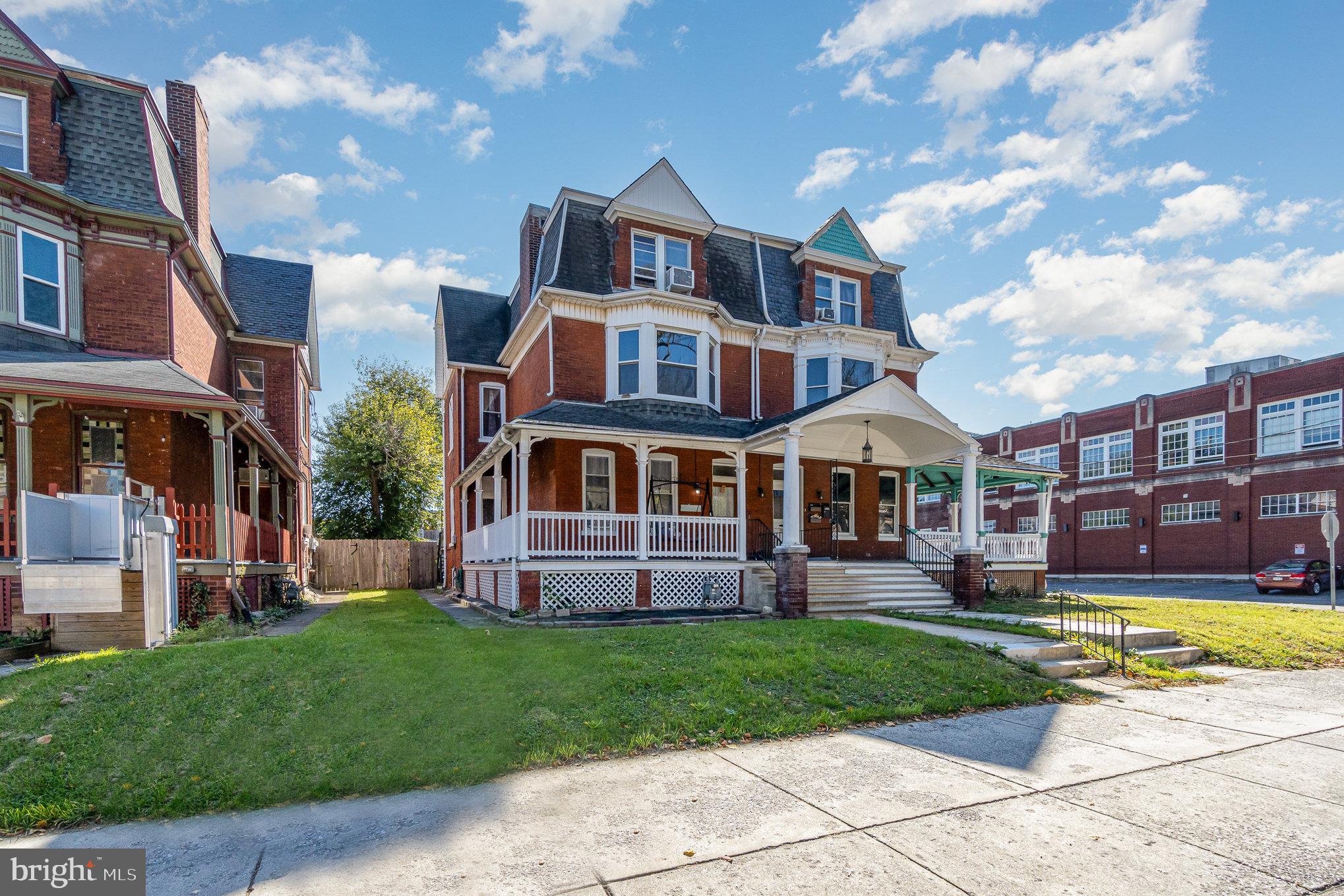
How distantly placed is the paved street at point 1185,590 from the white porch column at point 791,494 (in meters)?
12.6

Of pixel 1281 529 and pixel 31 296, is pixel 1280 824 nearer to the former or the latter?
pixel 31 296

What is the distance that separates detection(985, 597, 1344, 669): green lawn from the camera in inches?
418

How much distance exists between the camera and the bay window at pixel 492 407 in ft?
70.9

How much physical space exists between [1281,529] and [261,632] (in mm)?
38774

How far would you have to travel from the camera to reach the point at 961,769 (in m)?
5.46

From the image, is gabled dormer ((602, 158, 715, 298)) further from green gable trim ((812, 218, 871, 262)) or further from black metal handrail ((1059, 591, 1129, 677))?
black metal handrail ((1059, 591, 1129, 677))

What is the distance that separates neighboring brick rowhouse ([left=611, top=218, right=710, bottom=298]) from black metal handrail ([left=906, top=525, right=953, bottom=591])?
28.3 ft

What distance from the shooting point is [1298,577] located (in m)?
25.8

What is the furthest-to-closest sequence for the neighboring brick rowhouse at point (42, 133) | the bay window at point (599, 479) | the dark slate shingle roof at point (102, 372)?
the bay window at point (599, 479), the neighboring brick rowhouse at point (42, 133), the dark slate shingle roof at point (102, 372)

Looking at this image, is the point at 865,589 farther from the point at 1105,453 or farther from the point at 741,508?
the point at 1105,453

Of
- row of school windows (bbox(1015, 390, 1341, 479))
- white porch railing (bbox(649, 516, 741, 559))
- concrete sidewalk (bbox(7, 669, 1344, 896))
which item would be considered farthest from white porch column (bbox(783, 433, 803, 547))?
row of school windows (bbox(1015, 390, 1341, 479))

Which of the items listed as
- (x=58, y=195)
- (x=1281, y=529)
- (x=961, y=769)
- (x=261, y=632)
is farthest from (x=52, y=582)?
(x=1281, y=529)

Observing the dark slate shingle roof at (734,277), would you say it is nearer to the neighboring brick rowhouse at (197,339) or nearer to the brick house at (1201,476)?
the neighboring brick rowhouse at (197,339)

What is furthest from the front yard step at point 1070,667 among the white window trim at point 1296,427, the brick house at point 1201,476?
the white window trim at point 1296,427
